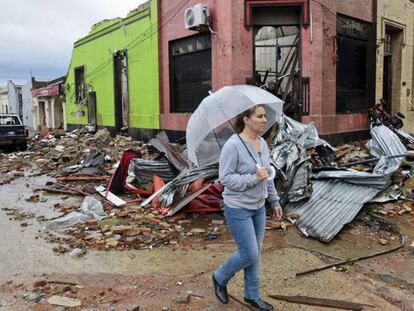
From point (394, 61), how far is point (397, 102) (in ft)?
4.65

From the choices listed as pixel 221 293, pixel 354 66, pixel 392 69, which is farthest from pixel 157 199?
pixel 392 69

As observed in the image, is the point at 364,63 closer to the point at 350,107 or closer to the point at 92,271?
the point at 350,107

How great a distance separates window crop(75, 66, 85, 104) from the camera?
22.6 metres

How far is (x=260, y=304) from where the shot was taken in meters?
3.74

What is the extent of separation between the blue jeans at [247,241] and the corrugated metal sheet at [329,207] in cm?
227

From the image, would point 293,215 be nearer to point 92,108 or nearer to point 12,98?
point 92,108

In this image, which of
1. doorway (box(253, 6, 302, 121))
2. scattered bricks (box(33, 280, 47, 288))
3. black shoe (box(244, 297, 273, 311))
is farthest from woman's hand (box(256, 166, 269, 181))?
doorway (box(253, 6, 302, 121))

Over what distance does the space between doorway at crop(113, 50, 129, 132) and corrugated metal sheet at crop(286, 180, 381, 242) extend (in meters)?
12.4

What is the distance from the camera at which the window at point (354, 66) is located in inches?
471

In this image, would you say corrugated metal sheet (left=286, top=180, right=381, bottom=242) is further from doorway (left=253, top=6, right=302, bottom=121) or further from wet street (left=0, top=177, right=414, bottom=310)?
doorway (left=253, top=6, right=302, bottom=121)

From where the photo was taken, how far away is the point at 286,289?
4.31 metres

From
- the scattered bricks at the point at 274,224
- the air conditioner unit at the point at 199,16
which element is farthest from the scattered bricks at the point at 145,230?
the air conditioner unit at the point at 199,16

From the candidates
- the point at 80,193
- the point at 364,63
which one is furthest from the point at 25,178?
the point at 364,63

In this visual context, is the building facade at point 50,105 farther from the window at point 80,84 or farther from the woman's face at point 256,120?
the woman's face at point 256,120
